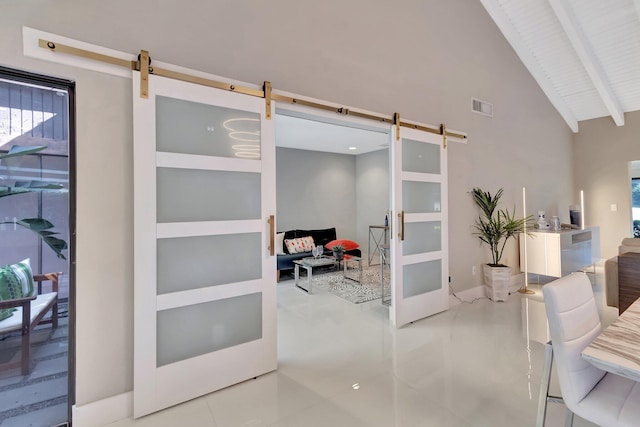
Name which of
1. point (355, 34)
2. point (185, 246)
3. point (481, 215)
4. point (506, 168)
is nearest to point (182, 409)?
point (185, 246)

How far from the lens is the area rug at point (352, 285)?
4215mm

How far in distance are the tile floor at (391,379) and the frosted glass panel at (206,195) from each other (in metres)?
1.26

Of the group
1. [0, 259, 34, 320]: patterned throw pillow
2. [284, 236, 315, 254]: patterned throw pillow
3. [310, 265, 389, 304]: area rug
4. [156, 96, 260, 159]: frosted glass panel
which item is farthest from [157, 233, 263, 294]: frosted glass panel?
[284, 236, 315, 254]: patterned throw pillow

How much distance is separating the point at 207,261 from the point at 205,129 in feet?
3.08

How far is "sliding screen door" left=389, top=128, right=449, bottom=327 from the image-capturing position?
125 inches

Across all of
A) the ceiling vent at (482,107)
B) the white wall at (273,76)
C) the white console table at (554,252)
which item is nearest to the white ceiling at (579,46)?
the white wall at (273,76)

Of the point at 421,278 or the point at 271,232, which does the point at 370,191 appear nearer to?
the point at 421,278

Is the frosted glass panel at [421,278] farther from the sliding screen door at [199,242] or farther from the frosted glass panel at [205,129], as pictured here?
the frosted glass panel at [205,129]

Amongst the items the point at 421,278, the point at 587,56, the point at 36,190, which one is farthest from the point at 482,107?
the point at 36,190

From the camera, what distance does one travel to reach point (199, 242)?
6.78 ft

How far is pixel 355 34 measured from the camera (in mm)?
2900

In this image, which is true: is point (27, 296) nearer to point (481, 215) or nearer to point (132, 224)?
point (132, 224)

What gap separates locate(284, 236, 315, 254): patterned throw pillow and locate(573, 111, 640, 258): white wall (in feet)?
20.0

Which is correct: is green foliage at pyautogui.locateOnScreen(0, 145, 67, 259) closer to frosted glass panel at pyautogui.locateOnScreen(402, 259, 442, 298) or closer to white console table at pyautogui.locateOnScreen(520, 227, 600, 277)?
frosted glass panel at pyautogui.locateOnScreen(402, 259, 442, 298)
